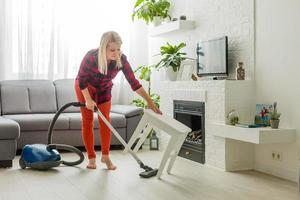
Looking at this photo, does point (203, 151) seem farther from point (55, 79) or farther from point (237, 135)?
point (55, 79)

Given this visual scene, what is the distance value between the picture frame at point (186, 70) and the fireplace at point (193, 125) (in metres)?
0.31

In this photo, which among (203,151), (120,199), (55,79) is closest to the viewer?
(120,199)

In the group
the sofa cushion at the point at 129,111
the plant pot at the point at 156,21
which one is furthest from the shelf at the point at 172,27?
the sofa cushion at the point at 129,111

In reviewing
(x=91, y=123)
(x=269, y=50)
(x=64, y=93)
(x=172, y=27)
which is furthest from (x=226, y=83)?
(x=64, y=93)

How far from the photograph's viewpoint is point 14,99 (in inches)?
238

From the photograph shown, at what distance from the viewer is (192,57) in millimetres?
5633

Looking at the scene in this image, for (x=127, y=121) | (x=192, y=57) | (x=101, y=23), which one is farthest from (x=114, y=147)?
(x=101, y=23)

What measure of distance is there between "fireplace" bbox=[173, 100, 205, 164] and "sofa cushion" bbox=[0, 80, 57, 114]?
183 cm

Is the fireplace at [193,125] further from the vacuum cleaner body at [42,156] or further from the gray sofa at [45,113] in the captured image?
the vacuum cleaner body at [42,156]

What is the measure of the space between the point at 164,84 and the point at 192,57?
47 centimetres

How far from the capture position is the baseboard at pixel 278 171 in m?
3.99

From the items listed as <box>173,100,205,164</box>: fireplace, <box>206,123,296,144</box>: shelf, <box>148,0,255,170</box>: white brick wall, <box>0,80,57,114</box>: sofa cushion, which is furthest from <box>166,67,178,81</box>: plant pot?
<box>0,80,57,114</box>: sofa cushion

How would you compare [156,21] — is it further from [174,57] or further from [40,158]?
[40,158]

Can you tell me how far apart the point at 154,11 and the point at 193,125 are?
1.73 meters
